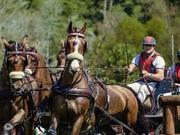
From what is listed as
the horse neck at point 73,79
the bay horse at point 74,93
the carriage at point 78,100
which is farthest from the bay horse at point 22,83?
the horse neck at point 73,79

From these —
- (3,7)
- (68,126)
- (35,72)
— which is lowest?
(68,126)

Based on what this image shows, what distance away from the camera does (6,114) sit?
13.5 m

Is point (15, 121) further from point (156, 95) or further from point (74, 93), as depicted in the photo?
point (156, 95)

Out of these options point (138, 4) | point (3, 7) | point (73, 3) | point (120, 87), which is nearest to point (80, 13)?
point (73, 3)

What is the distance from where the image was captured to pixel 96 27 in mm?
72938

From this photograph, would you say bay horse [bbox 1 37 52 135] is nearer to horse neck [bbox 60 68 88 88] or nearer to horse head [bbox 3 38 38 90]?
horse head [bbox 3 38 38 90]

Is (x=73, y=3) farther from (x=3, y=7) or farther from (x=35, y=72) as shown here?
(x=35, y=72)

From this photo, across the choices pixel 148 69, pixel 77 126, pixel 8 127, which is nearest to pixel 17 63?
pixel 8 127

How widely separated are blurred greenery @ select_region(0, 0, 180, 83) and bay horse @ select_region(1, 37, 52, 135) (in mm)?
18780

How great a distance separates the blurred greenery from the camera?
43.1 metres

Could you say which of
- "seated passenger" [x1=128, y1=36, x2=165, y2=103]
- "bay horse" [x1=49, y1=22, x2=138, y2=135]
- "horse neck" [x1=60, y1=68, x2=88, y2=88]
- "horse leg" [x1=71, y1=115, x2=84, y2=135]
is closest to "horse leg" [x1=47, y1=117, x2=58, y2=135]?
"bay horse" [x1=49, y1=22, x2=138, y2=135]

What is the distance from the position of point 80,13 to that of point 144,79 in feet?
203

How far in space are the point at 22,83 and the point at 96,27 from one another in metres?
59.7

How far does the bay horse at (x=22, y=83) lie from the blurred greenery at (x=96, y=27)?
739 inches
